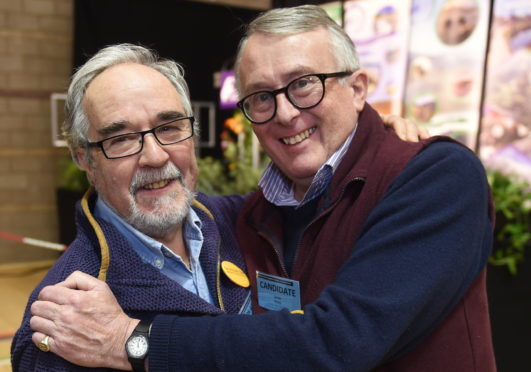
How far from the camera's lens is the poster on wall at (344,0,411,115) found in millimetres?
5168

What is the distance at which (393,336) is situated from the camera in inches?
43.4

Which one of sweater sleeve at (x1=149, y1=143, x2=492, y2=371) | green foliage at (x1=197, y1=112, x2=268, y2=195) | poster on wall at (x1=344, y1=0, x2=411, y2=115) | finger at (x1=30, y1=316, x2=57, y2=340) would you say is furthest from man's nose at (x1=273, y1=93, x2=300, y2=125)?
poster on wall at (x1=344, y1=0, x2=411, y2=115)

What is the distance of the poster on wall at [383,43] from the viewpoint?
17.0 feet

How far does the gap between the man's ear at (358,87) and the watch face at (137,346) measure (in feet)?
3.00

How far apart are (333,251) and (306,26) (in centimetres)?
65

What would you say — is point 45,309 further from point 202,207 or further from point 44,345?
point 202,207

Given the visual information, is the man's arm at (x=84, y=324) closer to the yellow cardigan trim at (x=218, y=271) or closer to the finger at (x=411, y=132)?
the yellow cardigan trim at (x=218, y=271)

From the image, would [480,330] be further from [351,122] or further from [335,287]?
[351,122]

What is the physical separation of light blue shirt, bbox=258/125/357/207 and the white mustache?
0.35 metres

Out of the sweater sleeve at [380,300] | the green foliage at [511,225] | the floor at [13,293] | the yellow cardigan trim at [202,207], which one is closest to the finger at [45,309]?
the sweater sleeve at [380,300]

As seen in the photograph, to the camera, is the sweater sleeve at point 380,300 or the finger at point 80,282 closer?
the sweater sleeve at point 380,300

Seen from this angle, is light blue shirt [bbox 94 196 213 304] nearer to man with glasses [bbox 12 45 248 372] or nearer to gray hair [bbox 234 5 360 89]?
man with glasses [bbox 12 45 248 372]

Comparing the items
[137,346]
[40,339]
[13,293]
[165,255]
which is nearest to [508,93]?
[165,255]

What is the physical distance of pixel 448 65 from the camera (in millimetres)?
4746
